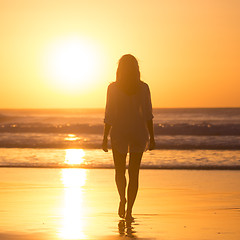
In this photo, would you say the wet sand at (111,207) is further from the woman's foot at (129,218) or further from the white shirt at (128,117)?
the white shirt at (128,117)

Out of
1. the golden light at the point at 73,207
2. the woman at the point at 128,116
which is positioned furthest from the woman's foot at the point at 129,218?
the golden light at the point at 73,207

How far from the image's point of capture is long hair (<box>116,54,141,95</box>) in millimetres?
6520

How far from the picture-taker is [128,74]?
21.4ft

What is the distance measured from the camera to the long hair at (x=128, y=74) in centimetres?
652

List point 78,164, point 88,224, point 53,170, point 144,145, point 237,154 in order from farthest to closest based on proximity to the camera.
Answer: point 237,154
point 78,164
point 53,170
point 144,145
point 88,224

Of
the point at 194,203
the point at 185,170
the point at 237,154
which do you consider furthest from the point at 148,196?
the point at 237,154

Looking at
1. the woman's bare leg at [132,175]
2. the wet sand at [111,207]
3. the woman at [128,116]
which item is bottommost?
the wet sand at [111,207]

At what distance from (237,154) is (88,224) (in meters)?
11.5

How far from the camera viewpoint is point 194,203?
7.73 meters

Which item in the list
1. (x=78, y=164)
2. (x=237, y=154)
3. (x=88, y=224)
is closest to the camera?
(x=88, y=224)

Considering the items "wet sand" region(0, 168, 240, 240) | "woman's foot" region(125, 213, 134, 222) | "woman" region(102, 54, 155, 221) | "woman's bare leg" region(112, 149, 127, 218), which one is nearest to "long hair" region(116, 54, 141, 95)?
"woman" region(102, 54, 155, 221)

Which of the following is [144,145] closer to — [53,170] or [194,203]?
[194,203]

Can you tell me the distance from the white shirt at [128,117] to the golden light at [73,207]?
3.10ft

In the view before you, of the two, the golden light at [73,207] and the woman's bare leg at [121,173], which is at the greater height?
the woman's bare leg at [121,173]
